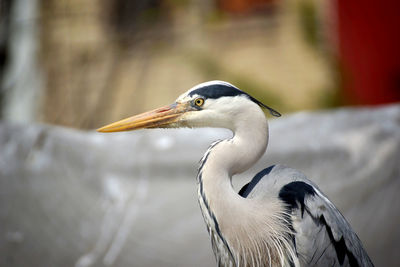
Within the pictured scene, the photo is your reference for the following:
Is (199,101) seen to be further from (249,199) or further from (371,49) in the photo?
(371,49)

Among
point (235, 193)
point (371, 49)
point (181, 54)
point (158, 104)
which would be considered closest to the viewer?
point (235, 193)

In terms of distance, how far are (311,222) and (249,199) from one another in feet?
0.41

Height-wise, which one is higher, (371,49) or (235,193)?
(235,193)

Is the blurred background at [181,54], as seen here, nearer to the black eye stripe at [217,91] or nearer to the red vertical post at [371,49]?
the red vertical post at [371,49]

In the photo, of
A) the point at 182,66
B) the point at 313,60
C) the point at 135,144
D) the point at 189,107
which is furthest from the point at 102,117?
the point at 189,107

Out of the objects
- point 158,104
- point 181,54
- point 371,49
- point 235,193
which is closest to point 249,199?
point 235,193

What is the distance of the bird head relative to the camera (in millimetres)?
788

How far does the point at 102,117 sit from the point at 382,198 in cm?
212

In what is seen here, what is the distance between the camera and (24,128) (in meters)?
1.71

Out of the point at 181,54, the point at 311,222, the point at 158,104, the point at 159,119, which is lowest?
the point at 158,104

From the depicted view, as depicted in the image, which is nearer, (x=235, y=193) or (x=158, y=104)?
(x=235, y=193)

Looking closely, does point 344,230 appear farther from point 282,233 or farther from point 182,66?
point 182,66

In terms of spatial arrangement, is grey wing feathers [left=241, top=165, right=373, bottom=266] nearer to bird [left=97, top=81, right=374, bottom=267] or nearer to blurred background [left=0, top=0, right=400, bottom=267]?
bird [left=97, top=81, right=374, bottom=267]

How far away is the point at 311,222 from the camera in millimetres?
834
